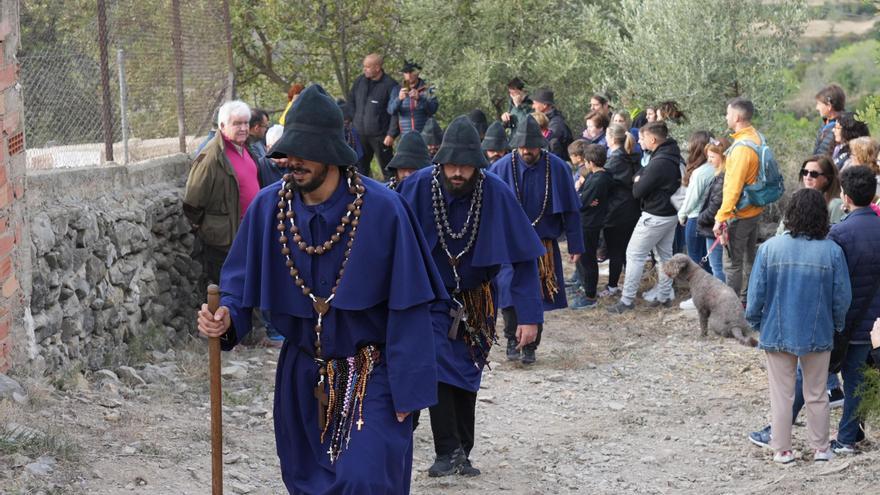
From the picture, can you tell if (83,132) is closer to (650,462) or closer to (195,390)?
(195,390)

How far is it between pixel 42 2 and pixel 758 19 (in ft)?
31.1

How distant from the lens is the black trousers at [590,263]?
500 inches

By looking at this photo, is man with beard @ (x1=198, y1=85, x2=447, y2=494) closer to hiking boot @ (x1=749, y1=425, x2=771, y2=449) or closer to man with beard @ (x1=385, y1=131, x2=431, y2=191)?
man with beard @ (x1=385, y1=131, x2=431, y2=191)

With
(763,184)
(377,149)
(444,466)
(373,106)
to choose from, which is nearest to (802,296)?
(444,466)

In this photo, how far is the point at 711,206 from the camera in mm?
11500

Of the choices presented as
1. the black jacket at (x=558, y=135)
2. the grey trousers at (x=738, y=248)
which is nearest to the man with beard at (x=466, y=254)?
the grey trousers at (x=738, y=248)

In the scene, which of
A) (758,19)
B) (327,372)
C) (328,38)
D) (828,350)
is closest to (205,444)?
(327,372)

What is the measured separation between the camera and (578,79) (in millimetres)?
17141

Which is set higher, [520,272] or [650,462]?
[520,272]

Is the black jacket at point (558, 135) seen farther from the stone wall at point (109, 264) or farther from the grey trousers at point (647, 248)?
the stone wall at point (109, 264)

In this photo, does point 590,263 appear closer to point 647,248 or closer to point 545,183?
point 647,248

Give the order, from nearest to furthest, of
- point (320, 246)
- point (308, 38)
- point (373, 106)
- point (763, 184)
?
point (320, 246)
point (763, 184)
point (373, 106)
point (308, 38)

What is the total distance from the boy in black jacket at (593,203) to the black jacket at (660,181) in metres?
0.38

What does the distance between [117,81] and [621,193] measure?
5.43 metres
